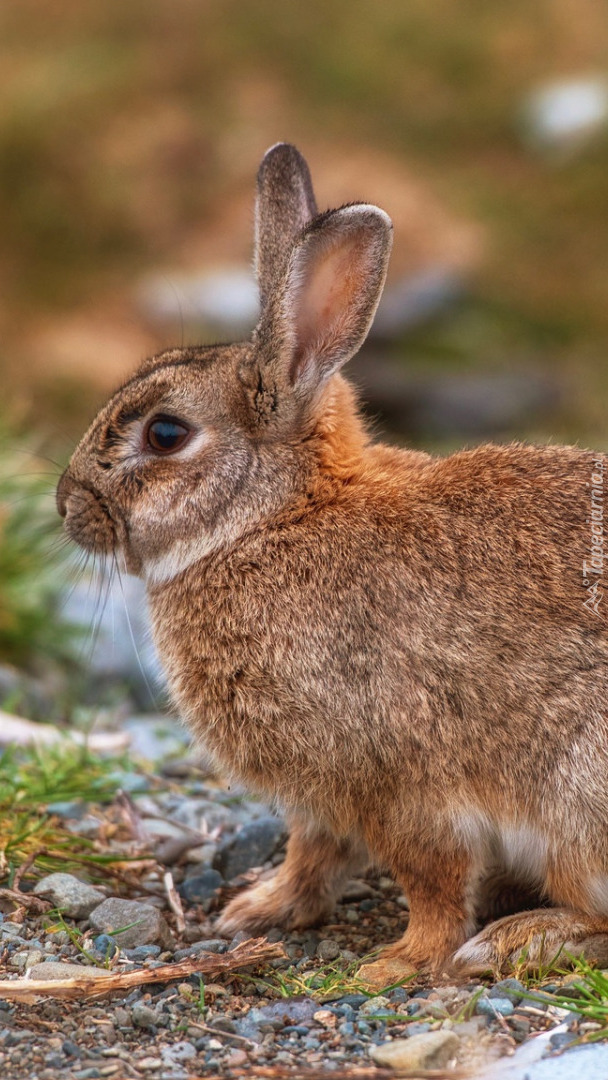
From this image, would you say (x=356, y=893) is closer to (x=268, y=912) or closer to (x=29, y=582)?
(x=268, y=912)

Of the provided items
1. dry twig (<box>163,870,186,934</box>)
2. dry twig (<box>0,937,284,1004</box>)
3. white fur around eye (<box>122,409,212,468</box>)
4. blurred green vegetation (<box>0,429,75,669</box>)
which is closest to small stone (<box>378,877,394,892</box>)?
dry twig (<box>163,870,186,934</box>)

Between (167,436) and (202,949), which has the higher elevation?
(167,436)

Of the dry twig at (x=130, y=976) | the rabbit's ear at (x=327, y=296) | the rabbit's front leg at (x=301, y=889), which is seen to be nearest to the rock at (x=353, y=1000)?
the dry twig at (x=130, y=976)

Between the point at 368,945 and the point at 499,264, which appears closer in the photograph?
the point at 368,945

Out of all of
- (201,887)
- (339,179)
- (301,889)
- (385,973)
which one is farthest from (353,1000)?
(339,179)

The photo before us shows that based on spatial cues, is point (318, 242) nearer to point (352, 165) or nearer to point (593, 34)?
point (352, 165)

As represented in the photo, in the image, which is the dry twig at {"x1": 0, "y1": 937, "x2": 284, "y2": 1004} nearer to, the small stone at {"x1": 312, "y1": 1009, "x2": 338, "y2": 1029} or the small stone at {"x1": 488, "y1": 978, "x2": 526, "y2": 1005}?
the small stone at {"x1": 312, "y1": 1009, "x2": 338, "y2": 1029}

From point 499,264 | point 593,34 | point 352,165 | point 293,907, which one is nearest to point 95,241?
point 352,165
